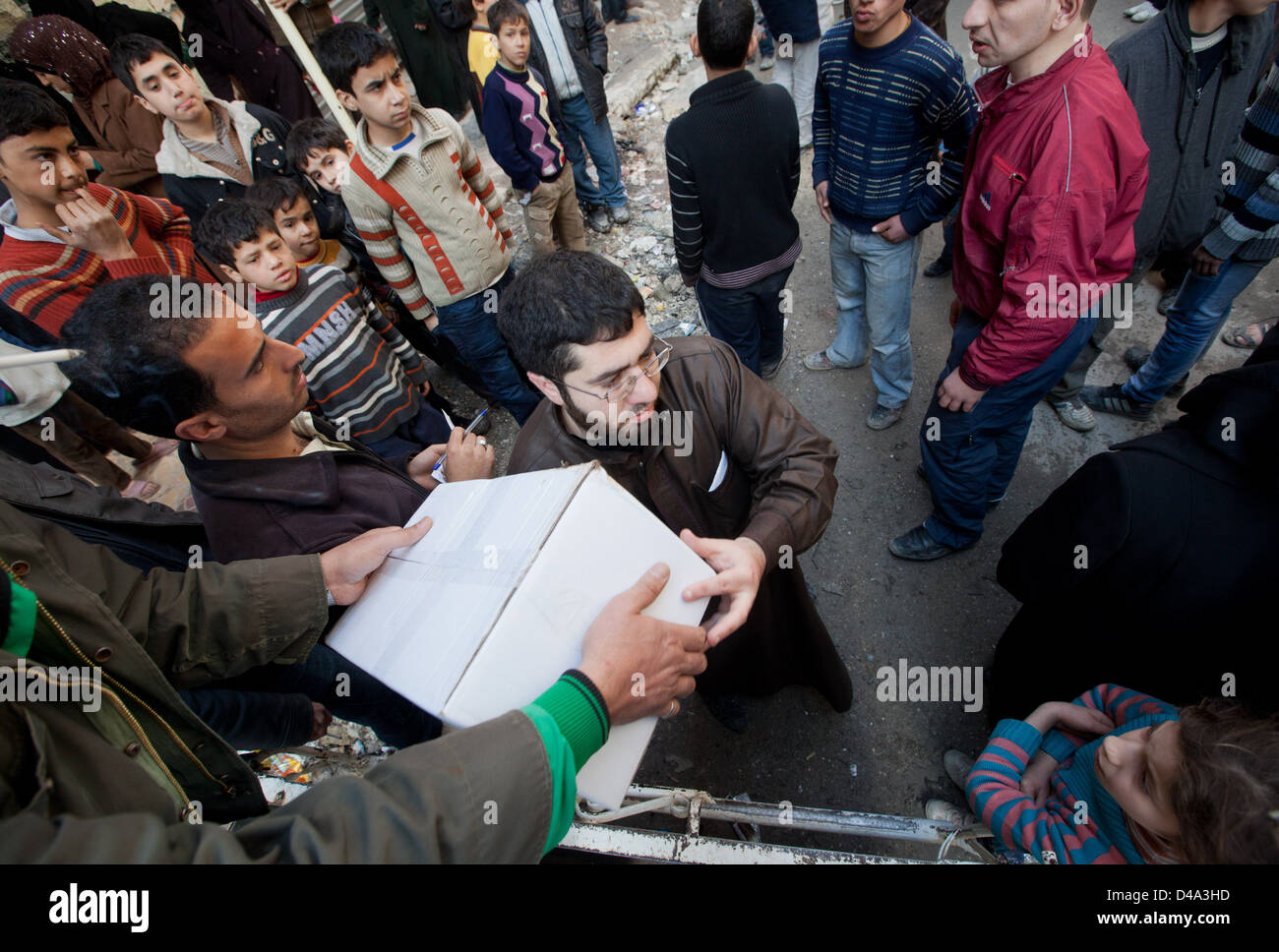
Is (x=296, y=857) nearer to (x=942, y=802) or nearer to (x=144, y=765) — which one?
(x=144, y=765)

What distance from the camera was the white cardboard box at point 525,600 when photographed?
1067 millimetres

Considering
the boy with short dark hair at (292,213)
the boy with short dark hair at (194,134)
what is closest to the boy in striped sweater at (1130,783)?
the boy with short dark hair at (292,213)

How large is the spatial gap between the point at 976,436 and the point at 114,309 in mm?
3051

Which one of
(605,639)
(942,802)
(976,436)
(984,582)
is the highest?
(605,639)

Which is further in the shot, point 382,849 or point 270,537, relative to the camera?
point 270,537

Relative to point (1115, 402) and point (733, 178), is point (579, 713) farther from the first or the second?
point (1115, 402)

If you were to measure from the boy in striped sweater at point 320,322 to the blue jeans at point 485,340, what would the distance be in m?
0.66

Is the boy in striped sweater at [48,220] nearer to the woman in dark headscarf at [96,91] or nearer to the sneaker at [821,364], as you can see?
the woman in dark headscarf at [96,91]

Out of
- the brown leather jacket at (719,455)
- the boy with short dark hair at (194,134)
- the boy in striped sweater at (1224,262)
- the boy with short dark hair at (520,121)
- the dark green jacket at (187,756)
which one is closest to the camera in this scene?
the dark green jacket at (187,756)

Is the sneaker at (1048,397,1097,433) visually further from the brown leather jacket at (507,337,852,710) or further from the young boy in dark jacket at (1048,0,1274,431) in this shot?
the brown leather jacket at (507,337,852,710)

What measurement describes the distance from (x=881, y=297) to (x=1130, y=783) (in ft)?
8.30

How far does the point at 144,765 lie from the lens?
45.7 inches

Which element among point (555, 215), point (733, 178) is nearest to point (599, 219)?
point (555, 215)
